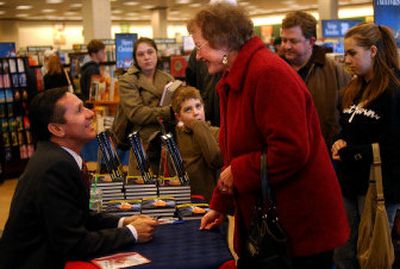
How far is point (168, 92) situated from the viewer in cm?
410

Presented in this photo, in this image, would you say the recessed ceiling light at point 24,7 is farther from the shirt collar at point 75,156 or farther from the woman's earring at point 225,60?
the woman's earring at point 225,60

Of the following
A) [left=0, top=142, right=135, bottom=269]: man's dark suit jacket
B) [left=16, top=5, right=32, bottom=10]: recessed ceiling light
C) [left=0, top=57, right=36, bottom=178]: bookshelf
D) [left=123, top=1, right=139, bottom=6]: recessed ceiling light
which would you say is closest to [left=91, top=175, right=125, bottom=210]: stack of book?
[left=0, top=142, right=135, bottom=269]: man's dark suit jacket

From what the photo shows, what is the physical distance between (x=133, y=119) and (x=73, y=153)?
1.86 meters

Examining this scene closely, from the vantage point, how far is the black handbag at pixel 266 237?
1.84m

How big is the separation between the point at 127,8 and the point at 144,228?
24.5 m

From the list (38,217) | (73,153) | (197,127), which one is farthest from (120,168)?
(38,217)

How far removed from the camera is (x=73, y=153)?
7.32 feet

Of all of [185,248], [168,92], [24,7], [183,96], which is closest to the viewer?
[185,248]

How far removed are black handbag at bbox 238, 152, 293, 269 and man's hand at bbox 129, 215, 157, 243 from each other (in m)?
0.45

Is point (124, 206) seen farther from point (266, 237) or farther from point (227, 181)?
point (266, 237)

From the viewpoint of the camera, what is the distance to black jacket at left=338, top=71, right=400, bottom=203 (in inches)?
113

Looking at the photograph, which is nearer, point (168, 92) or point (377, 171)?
point (377, 171)

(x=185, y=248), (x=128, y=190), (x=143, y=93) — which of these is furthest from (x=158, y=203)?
(x=143, y=93)

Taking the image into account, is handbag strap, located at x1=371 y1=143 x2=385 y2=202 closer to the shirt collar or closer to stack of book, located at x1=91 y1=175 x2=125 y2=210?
stack of book, located at x1=91 y1=175 x2=125 y2=210
